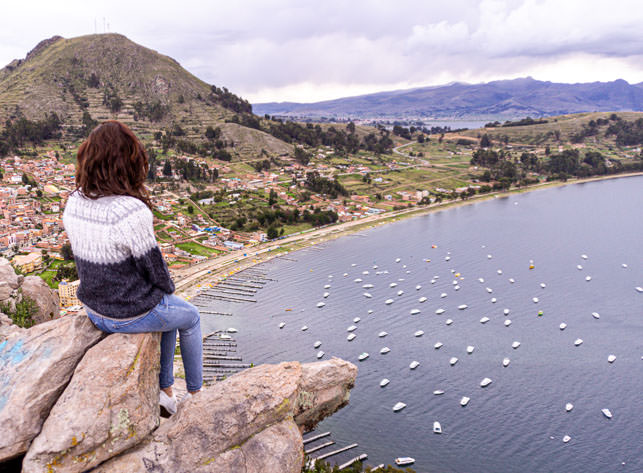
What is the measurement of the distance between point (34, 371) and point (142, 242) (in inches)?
74.8

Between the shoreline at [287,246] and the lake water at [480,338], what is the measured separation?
2.70 meters

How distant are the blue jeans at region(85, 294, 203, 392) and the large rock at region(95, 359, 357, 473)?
39 cm

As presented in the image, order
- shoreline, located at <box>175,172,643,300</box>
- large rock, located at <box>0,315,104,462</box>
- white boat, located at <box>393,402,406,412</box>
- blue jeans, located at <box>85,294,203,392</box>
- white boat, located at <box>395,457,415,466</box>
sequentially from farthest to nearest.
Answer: shoreline, located at <box>175,172,643,300</box> < white boat, located at <box>393,402,406,412</box> < white boat, located at <box>395,457,415,466</box> < blue jeans, located at <box>85,294,203,392</box> < large rock, located at <box>0,315,104,462</box>

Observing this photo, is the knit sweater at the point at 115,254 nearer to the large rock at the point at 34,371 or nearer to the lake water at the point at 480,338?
the large rock at the point at 34,371

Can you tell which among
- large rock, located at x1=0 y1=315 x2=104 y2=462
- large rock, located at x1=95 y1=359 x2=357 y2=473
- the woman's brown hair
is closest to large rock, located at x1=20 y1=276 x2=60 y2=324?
large rock, located at x1=0 y1=315 x2=104 y2=462

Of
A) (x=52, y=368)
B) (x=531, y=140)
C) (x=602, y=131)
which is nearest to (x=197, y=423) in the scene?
(x=52, y=368)

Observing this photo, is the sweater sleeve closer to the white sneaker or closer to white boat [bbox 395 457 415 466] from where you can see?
the white sneaker

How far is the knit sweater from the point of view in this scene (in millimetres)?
4340

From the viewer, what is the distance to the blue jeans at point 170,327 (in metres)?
4.73

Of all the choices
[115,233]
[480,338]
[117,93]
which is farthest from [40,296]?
[117,93]

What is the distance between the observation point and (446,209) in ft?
268

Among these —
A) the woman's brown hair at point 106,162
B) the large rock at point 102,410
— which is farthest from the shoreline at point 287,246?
the woman's brown hair at point 106,162

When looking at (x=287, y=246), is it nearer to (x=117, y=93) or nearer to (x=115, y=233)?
(x=115, y=233)

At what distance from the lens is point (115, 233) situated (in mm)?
4324
